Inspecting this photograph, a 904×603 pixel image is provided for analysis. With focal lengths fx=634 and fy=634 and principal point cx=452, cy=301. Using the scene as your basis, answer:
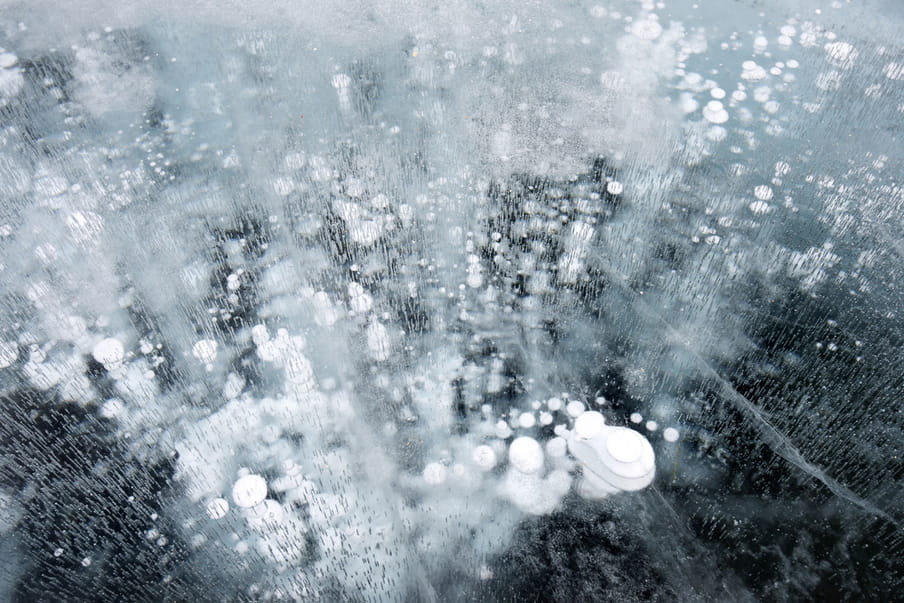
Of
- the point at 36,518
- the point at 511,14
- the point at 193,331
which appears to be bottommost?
the point at 36,518

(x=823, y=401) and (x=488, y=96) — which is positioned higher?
(x=488, y=96)

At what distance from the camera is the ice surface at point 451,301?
116 inches

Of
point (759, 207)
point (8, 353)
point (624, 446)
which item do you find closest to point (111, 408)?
point (8, 353)

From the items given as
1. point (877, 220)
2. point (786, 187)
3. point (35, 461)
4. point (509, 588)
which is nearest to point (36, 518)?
point (35, 461)

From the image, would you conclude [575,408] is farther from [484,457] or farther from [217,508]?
[217,508]

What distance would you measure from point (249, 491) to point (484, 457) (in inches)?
45.4

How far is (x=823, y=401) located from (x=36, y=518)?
395 centimetres

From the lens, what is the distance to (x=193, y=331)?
12.0ft

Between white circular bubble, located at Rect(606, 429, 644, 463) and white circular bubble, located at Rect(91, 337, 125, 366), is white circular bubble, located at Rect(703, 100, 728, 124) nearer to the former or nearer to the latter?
white circular bubble, located at Rect(606, 429, 644, 463)

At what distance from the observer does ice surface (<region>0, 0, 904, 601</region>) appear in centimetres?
294

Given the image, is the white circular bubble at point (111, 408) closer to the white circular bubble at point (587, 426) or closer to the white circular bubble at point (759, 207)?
the white circular bubble at point (587, 426)

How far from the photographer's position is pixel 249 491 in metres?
3.06

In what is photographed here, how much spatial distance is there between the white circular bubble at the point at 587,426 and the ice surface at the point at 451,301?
24 millimetres

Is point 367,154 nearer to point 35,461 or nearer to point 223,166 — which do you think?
point 223,166
